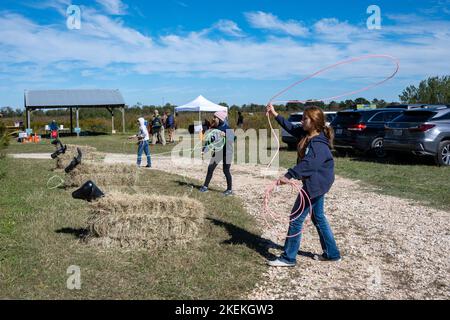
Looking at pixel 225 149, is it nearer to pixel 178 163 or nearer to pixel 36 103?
pixel 178 163

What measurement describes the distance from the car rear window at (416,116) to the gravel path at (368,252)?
5389mm

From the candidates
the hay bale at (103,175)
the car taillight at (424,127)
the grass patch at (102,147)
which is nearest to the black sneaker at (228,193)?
the hay bale at (103,175)

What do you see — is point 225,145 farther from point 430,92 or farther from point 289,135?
point 430,92

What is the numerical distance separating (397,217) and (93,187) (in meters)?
5.02

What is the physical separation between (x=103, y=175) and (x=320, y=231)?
6.88m

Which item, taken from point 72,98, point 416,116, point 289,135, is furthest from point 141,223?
point 72,98

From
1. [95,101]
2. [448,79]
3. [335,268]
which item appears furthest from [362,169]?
[95,101]

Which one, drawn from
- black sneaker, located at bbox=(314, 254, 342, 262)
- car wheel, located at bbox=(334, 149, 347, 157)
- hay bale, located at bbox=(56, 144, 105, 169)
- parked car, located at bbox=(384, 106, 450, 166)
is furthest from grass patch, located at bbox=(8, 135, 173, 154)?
black sneaker, located at bbox=(314, 254, 342, 262)

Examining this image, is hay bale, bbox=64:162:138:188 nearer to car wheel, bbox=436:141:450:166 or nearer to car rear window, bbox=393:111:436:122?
car rear window, bbox=393:111:436:122

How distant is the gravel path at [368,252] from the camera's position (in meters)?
4.74

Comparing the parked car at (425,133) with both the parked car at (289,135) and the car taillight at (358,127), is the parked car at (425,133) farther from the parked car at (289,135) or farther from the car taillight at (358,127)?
the parked car at (289,135)

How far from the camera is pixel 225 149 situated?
32.0 ft

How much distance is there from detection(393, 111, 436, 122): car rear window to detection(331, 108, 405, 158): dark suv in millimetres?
1257

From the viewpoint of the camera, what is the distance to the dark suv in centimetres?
1655
